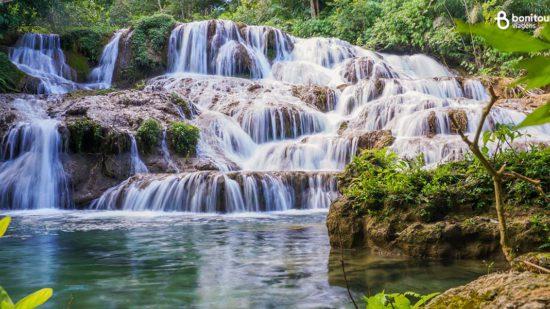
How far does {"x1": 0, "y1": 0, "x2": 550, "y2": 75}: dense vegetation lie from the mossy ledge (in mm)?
10825

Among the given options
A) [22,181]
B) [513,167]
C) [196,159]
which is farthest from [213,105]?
[513,167]

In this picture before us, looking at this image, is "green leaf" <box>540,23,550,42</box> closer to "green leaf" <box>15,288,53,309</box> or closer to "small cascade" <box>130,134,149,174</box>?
"green leaf" <box>15,288,53,309</box>

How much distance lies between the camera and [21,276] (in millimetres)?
5129

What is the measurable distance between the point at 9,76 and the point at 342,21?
58.6 ft

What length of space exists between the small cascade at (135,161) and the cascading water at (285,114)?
91cm

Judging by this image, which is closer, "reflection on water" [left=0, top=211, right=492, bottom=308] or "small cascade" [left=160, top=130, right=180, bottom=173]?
"reflection on water" [left=0, top=211, right=492, bottom=308]

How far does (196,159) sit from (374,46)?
612 inches

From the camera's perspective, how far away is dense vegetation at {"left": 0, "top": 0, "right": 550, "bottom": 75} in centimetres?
2066

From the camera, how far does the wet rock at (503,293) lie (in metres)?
1.77

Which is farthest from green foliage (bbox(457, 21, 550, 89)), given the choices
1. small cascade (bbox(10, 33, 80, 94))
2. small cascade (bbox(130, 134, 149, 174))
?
small cascade (bbox(10, 33, 80, 94))

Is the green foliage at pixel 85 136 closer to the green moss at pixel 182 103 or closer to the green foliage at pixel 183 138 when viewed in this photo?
the green foliage at pixel 183 138

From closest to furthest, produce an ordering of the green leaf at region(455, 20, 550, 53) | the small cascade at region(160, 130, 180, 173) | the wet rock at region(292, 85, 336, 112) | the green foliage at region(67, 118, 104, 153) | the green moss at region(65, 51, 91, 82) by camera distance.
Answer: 1. the green leaf at region(455, 20, 550, 53)
2. the green foliage at region(67, 118, 104, 153)
3. the small cascade at region(160, 130, 180, 173)
4. the wet rock at region(292, 85, 336, 112)
5. the green moss at region(65, 51, 91, 82)

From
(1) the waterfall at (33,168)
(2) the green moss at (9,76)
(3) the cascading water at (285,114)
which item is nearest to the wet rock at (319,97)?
(3) the cascading water at (285,114)

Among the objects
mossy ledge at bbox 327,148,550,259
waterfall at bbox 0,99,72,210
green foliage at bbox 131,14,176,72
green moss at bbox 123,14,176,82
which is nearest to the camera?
mossy ledge at bbox 327,148,550,259
